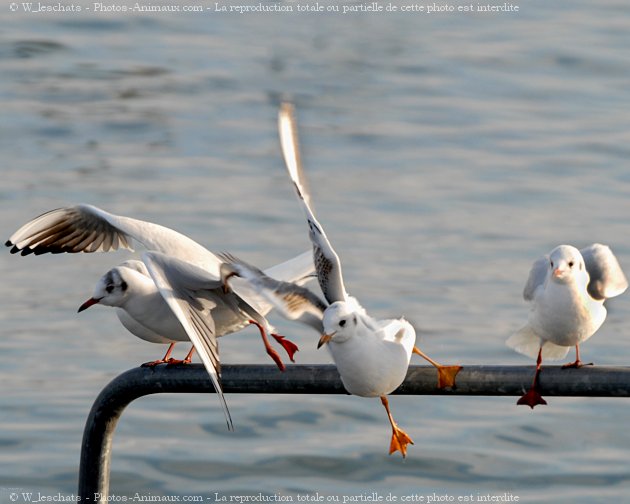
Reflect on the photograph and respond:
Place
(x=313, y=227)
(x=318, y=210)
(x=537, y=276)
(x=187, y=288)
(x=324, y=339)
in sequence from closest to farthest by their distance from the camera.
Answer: (x=324, y=339) → (x=313, y=227) → (x=187, y=288) → (x=537, y=276) → (x=318, y=210)

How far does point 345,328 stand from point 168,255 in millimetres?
779

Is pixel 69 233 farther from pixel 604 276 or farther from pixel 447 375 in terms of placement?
pixel 447 375

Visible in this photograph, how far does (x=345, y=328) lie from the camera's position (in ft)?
14.6

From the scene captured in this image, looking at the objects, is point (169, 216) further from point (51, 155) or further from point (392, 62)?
point (392, 62)

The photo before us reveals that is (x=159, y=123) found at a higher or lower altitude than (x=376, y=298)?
higher

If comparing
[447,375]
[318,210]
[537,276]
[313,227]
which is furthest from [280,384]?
[318,210]

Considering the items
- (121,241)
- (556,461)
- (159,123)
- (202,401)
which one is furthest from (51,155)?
(121,241)

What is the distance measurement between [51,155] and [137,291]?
1049 cm

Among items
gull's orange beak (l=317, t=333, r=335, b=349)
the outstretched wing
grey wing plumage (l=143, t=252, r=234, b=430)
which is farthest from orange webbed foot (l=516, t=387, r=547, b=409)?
the outstretched wing

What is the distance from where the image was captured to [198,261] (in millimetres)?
5145

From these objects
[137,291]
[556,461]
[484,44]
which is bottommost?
[556,461]

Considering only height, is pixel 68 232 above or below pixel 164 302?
above

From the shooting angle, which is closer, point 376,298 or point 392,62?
point 376,298

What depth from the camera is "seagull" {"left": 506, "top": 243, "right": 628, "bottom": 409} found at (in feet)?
15.7
